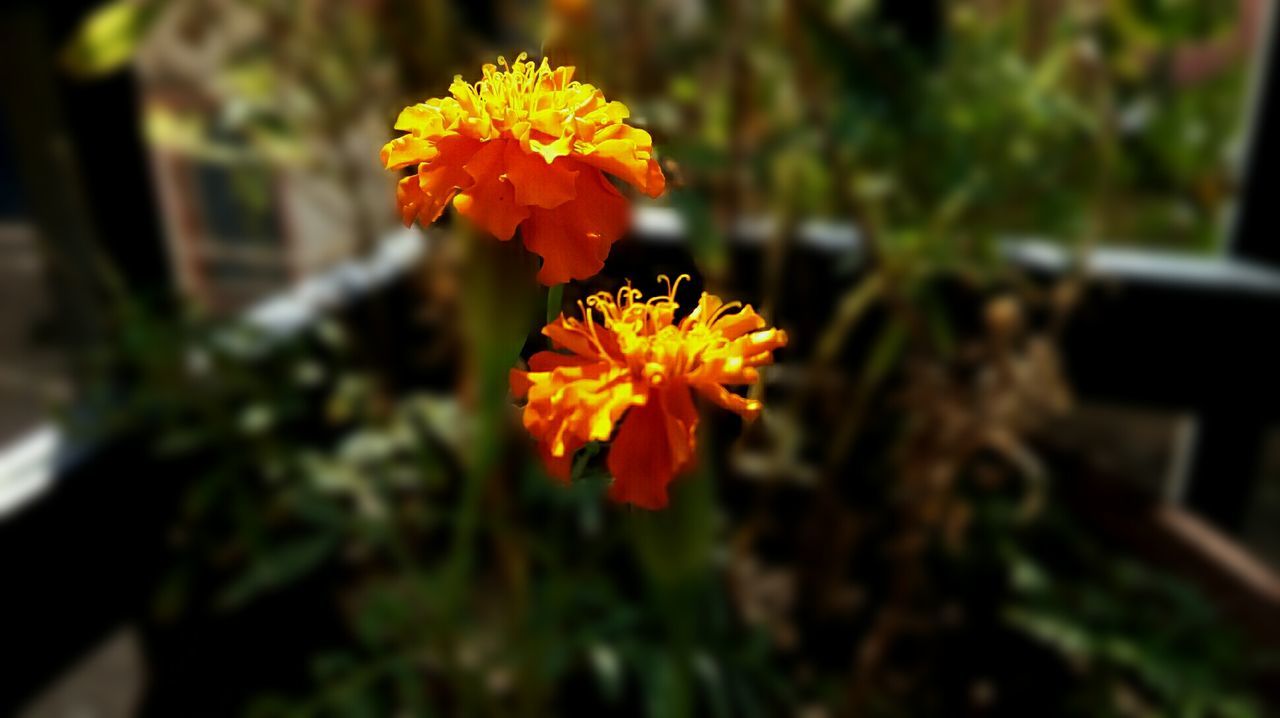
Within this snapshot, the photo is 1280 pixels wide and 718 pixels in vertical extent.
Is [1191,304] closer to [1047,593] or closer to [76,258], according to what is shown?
[1047,593]

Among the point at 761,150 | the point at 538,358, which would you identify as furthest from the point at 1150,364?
the point at 538,358

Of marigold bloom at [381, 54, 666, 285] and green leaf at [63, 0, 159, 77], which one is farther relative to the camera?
green leaf at [63, 0, 159, 77]

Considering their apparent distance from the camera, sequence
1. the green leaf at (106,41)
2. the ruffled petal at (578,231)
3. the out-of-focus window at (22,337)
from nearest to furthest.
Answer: the ruffled petal at (578,231)
the green leaf at (106,41)
the out-of-focus window at (22,337)

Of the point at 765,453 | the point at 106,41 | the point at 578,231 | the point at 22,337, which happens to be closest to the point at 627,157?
the point at 578,231

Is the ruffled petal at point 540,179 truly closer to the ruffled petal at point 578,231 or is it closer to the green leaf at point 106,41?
the ruffled petal at point 578,231

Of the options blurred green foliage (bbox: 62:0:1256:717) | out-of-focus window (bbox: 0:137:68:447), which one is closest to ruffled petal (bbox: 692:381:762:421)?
blurred green foliage (bbox: 62:0:1256:717)

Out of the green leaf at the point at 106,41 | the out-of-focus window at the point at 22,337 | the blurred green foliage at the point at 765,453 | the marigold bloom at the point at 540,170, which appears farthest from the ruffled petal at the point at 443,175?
the out-of-focus window at the point at 22,337

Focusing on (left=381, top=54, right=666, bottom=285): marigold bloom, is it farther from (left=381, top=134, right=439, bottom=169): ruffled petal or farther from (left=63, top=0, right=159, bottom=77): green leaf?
(left=63, top=0, right=159, bottom=77): green leaf
